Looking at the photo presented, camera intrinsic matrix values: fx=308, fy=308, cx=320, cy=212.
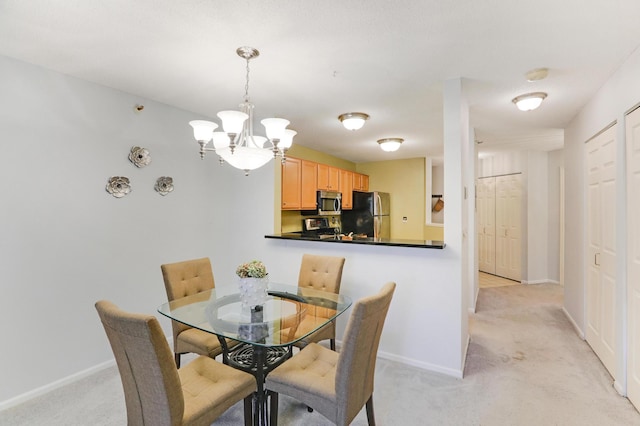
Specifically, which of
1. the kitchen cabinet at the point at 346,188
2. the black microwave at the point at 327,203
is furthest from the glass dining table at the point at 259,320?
the kitchen cabinet at the point at 346,188

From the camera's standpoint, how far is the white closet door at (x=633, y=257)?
2043 mm

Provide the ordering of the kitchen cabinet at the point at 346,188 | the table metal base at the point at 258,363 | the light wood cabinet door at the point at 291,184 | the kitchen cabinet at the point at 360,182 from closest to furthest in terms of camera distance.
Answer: the table metal base at the point at 258,363
the light wood cabinet door at the point at 291,184
the kitchen cabinet at the point at 346,188
the kitchen cabinet at the point at 360,182

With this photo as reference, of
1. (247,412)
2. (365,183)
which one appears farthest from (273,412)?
(365,183)

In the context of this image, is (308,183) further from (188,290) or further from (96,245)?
(96,245)

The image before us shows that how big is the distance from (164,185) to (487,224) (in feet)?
20.1

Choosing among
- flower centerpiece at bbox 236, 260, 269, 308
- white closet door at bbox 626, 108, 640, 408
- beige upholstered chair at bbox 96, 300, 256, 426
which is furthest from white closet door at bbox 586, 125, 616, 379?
beige upholstered chair at bbox 96, 300, 256, 426

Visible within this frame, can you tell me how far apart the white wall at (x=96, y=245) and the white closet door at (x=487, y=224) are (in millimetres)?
4256

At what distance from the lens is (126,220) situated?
284 cm

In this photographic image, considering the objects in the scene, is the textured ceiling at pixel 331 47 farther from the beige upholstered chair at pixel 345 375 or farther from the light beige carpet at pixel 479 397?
the light beige carpet at pixel 479 397

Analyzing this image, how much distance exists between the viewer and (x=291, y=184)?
160 inches

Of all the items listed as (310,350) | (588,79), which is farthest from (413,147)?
(310,350)

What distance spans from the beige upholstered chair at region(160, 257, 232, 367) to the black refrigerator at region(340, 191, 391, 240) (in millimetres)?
3540

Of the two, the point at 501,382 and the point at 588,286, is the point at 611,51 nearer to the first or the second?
the point at 588,286

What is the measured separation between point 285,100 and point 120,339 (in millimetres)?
2411
